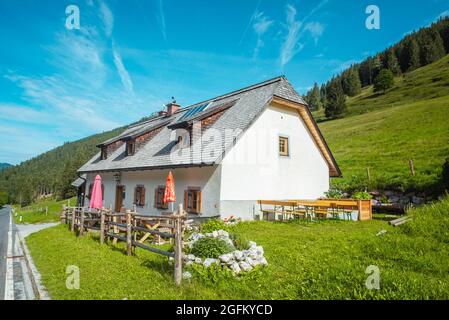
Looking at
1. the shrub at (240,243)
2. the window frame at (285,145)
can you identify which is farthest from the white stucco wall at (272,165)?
the shrub at (240,243)

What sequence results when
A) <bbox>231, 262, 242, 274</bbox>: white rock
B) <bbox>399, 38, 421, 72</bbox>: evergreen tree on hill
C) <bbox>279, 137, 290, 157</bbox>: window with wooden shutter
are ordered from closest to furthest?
<bbox>231, 262, 242, 274</bbox>: white rock
<bbox>279, 137, 290, 157</bbox>: window with wooden shutter
<bbox>399, 38, 421, 72</bbox>: evergreen tree on hill

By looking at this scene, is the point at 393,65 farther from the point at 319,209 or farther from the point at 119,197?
the point at 119,197

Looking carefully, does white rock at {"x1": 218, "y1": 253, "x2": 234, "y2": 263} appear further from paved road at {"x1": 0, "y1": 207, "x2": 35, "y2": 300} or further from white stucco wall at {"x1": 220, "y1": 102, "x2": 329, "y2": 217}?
white stucco wall at {"x1": 220, "y1": 102, "x2": 329, "y2": 217}

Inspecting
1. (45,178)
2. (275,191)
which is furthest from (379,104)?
(45,178)

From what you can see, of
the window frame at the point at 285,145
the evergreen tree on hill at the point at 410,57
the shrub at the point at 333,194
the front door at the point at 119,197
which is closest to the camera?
the window frame at the point at 285,145

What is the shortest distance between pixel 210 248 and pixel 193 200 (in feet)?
25.2

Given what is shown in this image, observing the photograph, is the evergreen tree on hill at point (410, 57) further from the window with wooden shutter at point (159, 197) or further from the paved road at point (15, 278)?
the paved road at point (15, 278)

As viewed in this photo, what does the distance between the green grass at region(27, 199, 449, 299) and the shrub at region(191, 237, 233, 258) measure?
62 cm

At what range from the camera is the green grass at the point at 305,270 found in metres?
5.28

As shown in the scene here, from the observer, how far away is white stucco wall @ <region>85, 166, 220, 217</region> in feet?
44.3

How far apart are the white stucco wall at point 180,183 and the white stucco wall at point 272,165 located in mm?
531

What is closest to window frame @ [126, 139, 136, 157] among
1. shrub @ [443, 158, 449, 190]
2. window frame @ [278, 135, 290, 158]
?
window frame @ [278, 135, 290, 158]

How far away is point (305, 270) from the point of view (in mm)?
6488
